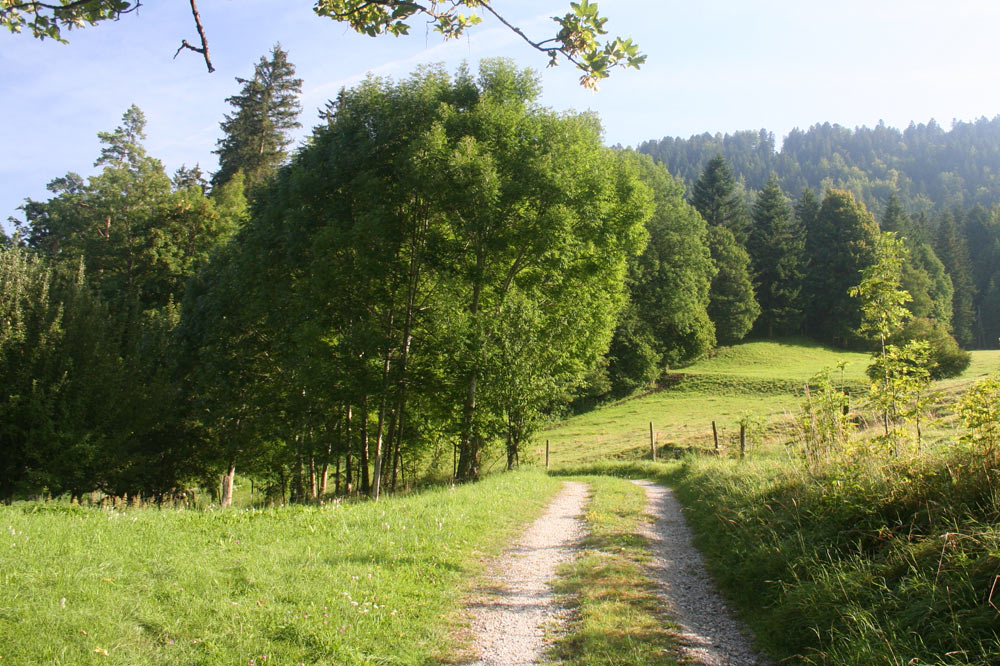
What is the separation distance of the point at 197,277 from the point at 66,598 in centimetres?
2346

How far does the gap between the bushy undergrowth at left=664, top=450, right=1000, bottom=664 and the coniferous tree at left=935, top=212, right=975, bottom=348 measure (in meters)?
87.4

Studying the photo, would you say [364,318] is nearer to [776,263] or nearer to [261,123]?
[261,123]

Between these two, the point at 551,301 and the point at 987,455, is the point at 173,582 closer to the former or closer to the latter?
the point at 987,455

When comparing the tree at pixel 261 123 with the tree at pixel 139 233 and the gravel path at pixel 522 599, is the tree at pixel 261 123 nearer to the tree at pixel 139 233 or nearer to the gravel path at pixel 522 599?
the tree at pixel 139 233

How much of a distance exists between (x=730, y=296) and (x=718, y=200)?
16809 millimetres

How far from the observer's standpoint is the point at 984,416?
5.65 meters

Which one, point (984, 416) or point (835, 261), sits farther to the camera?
point (835, 261)

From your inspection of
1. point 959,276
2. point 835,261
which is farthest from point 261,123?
point 959,276

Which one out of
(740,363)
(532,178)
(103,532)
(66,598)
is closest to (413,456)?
(532,178)

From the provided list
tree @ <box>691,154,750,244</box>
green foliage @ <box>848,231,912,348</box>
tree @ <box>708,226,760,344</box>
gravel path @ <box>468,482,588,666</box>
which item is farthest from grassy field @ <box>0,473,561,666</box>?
tree @ <box>691,154,750,244</box>

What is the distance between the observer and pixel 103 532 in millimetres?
7086

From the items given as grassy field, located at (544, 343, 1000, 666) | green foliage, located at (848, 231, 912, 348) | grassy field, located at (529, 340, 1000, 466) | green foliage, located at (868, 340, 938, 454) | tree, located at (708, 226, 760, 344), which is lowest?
grassy field, located at (529, 340, 1000, 466)

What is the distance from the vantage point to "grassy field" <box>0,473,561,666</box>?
4.48 metres

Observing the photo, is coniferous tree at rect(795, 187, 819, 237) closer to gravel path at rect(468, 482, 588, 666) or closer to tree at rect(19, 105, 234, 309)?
tree at rect(19, 105, 234, 309)
